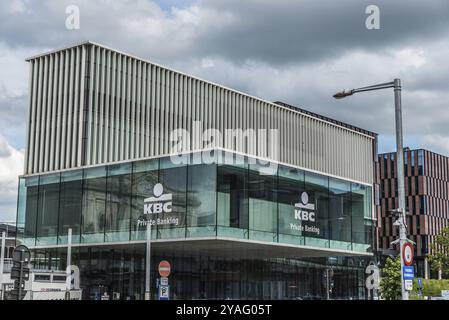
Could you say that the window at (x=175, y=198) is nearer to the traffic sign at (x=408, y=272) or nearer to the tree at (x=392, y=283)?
the traffic sign at (x=408, y=272)

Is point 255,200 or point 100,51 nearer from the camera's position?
point 255,200

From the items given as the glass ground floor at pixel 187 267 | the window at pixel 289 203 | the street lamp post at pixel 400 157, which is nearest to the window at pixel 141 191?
the glass ground floor at pixel 187 267

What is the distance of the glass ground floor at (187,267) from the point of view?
1818 inches

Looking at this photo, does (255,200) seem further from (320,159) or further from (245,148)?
(320,159)

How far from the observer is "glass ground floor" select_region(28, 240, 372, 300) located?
4619 cm

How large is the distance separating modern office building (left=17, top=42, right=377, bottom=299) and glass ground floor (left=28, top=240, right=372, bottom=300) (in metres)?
0.09

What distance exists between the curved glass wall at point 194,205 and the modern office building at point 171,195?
0.09m

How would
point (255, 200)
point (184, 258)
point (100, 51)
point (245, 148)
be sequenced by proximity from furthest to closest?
1. point (245, 148)
2. point (100, 51)
3. point (184, 258)
4. point (255, 200)

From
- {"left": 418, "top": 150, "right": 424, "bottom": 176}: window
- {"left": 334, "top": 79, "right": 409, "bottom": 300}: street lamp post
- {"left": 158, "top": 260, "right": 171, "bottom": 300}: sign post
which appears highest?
{"left": 418, "top": 150, "right": 424, "bottom": 176}: window

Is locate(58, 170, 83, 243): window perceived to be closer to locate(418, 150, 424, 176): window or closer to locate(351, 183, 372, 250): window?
locate(351, 183, 372, 250): window

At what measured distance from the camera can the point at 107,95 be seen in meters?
59.3

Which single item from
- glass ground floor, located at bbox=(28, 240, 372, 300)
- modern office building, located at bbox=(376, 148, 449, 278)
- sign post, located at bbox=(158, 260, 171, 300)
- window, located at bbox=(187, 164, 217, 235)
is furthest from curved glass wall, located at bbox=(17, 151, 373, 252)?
modern office building, located at bbox=(376, 148, 449, 278)
